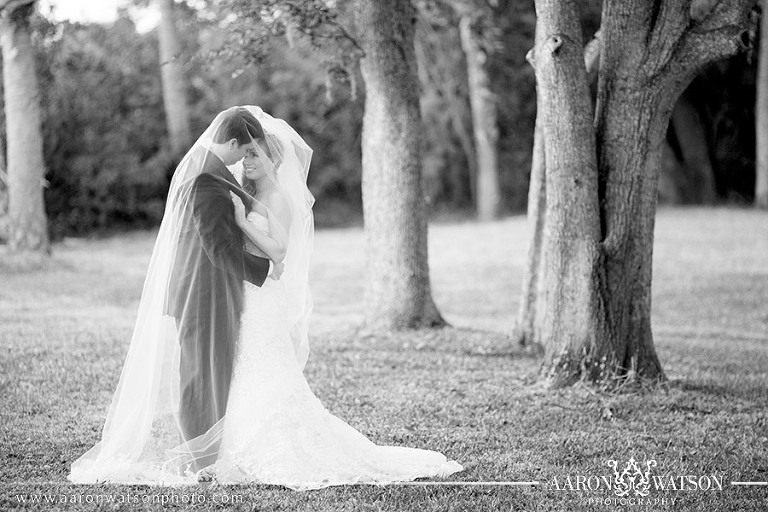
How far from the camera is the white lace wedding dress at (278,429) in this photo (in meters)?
5.06

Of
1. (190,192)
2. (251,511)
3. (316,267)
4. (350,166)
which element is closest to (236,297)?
(190,192)

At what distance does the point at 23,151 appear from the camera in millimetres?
14078

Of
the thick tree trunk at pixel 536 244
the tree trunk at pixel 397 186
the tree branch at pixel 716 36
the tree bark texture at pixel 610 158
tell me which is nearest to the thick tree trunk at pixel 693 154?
the tree trunk at pixel 397 186

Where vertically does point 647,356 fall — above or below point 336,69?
below

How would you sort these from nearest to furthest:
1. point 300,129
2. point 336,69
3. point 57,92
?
point 336,69, point 57,92, point 300,129

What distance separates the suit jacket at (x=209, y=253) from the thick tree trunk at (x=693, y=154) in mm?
21590

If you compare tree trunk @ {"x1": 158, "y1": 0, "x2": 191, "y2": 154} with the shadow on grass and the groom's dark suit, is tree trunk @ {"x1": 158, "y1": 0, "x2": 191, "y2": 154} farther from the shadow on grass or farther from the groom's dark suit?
the groom's dark suit

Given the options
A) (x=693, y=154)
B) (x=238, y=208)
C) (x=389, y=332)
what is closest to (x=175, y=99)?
(x=389, y=332)

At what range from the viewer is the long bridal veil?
5062 mm

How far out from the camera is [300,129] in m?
26.6

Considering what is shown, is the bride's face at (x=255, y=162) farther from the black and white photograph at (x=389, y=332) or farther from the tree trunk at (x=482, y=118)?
the tree trunk at (x=482, y=118)

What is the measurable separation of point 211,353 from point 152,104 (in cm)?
1953

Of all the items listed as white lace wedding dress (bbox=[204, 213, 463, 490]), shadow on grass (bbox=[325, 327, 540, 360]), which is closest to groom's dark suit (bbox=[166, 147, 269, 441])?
white lace wedding dress (bbox=[204, 213, 463, 490])

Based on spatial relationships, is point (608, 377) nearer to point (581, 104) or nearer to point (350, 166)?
point (581, 104)
